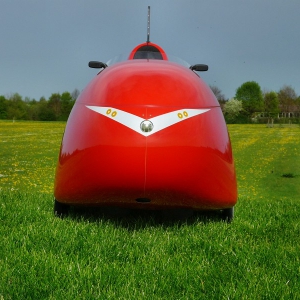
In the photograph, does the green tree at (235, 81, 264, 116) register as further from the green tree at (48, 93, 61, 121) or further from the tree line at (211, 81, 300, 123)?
the green tree at (48, 93, 61, 121)

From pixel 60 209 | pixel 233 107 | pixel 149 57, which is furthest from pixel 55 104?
pixel 60 209

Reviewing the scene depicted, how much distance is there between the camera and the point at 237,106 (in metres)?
115

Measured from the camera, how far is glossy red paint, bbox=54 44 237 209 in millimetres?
4426

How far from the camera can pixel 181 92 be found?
15.6ft

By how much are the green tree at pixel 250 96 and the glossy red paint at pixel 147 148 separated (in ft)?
376

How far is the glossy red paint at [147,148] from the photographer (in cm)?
443

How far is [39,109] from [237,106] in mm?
49508

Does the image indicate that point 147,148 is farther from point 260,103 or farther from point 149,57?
point 260,103

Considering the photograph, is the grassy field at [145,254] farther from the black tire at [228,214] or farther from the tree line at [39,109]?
the tree line at [39,109]

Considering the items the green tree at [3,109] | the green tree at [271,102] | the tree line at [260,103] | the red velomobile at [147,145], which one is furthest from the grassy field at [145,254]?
the green tree at [271,102]

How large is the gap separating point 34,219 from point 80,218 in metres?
0.55

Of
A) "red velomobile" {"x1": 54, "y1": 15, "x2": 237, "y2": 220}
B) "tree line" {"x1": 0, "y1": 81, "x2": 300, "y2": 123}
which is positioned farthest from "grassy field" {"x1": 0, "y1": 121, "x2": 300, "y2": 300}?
"tree line" {"x1": 0, "y1": 81, "x2": 300, "y2": 123}

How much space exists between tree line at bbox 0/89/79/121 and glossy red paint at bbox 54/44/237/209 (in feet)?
273

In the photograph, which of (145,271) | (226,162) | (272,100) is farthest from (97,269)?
(272,100)
